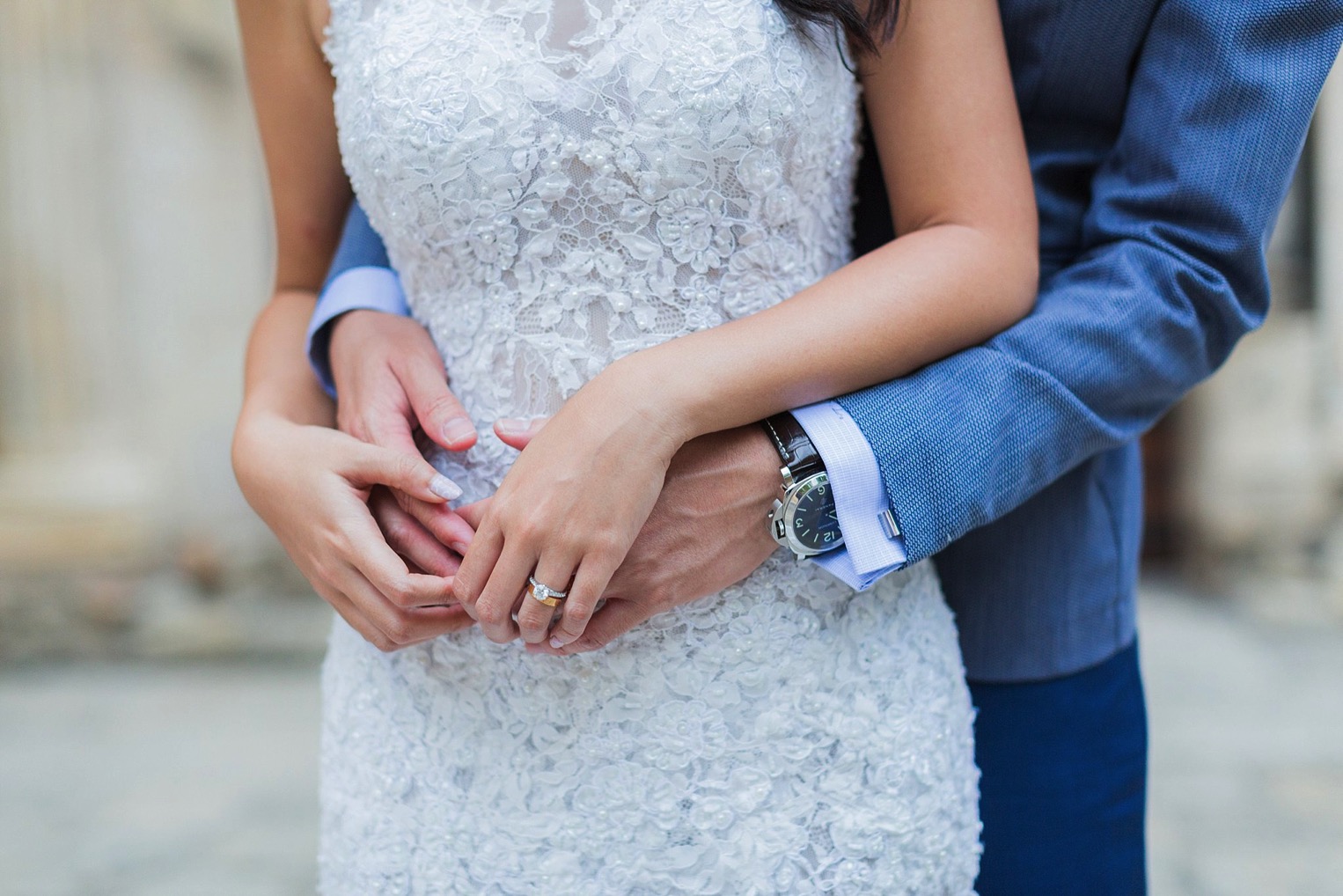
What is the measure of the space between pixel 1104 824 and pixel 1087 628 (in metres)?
0.25

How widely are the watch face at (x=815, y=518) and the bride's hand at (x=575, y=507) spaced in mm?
128

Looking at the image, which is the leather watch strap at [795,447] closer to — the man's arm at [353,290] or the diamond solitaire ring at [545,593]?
the diamond solitaire ring at [545,593]

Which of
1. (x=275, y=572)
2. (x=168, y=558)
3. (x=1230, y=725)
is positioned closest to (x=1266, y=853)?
(x=1230, y=725)

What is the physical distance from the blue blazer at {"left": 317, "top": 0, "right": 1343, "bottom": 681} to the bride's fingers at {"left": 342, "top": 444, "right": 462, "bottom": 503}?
0.39 meters

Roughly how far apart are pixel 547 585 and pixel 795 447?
10.3 inches

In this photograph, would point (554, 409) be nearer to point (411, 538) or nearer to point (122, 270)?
point (411, 538)

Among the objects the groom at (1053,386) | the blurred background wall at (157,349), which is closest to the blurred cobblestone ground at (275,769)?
the blurred background wall at (157,349)

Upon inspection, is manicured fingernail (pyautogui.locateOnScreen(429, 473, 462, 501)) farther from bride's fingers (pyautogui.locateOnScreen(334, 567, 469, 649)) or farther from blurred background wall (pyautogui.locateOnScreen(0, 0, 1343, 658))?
blurred background wall (pyautogui.locateOnScreen(0, 0, 1343, 658))

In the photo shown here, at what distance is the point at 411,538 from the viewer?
1067 mm

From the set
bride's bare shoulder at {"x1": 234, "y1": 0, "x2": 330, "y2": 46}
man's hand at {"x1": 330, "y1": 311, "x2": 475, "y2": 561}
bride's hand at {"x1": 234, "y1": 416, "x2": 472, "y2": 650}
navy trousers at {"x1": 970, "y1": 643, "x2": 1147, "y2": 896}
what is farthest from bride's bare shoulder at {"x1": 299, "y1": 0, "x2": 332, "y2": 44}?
navy trousers at {"x1": 970, "y1": 643, "x2": 1147, "y2": 896}

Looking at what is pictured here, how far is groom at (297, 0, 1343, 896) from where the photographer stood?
40.1 inches

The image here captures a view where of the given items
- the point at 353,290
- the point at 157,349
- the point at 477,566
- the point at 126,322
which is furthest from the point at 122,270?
the point at 477,566

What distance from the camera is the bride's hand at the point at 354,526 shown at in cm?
101

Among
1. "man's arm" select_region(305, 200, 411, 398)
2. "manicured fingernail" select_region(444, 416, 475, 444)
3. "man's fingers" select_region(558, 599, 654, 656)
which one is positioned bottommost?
"man's fingers" select_region(558, 599, 654, 656)
